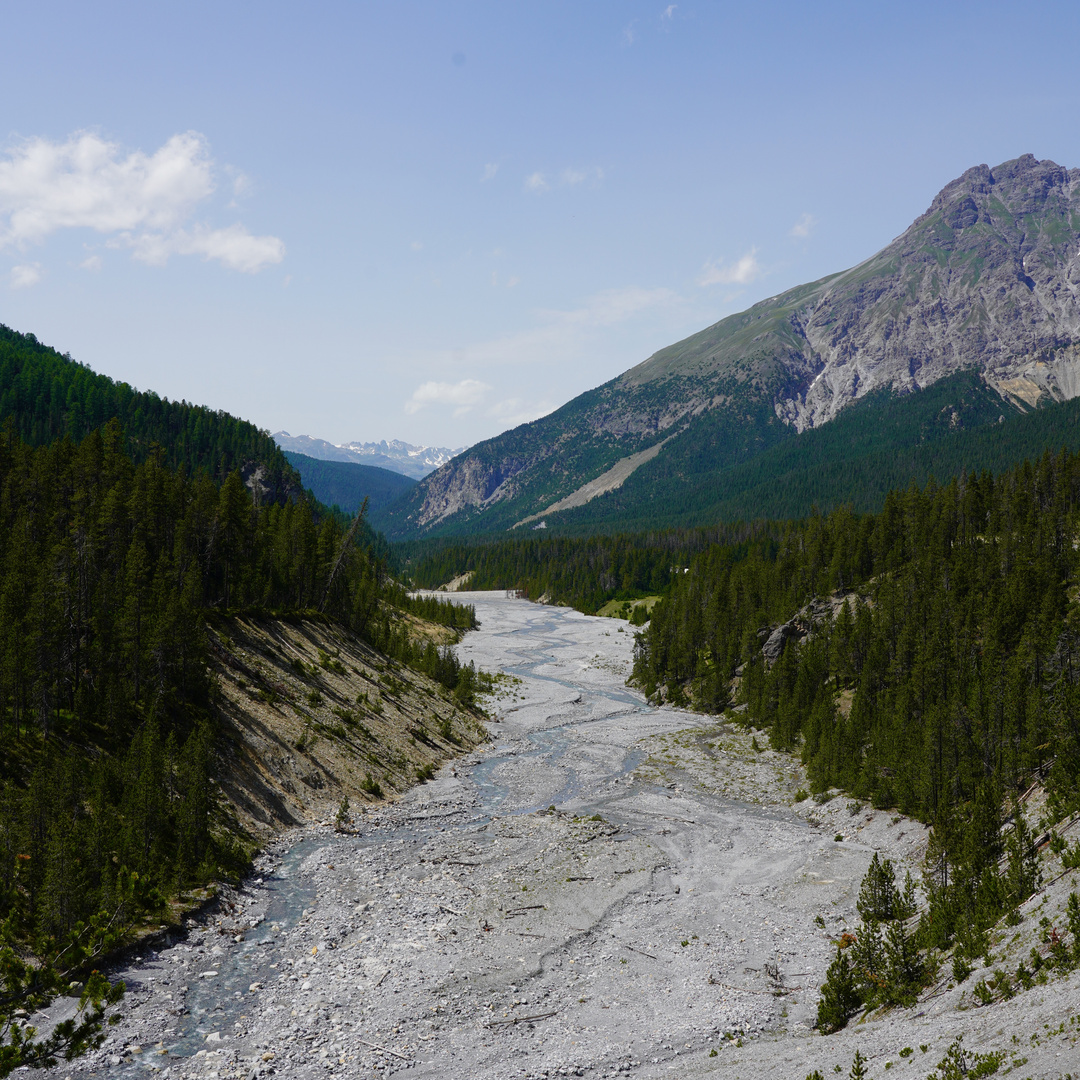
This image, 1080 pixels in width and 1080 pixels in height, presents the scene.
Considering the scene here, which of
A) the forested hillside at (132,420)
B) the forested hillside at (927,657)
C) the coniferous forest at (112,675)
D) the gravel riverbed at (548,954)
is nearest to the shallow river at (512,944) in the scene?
the gravel riverbed at (548,954)

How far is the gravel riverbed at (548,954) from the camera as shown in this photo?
69.8ft

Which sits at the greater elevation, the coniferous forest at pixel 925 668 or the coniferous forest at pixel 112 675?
the coniferous forest at pixel 112 675

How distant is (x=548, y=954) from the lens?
29328mm

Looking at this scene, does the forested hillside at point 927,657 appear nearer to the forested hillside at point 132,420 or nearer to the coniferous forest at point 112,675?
the coniferous forest at point 112,675

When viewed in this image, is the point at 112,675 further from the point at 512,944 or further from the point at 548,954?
the point at 548,954

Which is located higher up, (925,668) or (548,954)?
(925,668)

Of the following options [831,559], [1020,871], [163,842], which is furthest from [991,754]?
[831,559]

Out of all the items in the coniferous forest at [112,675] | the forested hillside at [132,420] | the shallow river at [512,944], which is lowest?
the shallow river at [512,944]

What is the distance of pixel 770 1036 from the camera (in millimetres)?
23062

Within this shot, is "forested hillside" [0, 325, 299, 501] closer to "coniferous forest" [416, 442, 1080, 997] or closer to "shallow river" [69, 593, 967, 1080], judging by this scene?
"coniferous forest" [416, 442, 1080, 997]

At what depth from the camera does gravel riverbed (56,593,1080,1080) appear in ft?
69.8

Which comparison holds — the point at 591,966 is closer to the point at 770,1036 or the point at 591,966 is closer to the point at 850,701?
the point at 770,1036

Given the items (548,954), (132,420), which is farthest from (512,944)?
(132,420)

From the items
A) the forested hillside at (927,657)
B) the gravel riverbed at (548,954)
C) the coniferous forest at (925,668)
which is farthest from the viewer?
the forested hillside at (927,657)
